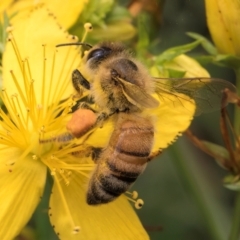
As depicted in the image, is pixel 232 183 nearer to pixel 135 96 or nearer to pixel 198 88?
pixel 198 88

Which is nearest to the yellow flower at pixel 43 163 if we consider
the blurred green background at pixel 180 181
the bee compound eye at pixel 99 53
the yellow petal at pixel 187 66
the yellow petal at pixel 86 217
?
the yellow petal at pixel 86 217

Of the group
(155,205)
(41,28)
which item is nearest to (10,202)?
(41,28)

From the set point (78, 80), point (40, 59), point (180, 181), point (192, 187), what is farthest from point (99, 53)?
point (180, 181)

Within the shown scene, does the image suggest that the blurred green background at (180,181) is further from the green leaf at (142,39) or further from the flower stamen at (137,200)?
the flower stamen at (137,200)

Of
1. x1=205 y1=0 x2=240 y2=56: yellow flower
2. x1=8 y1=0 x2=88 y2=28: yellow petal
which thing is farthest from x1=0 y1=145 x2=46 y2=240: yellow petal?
x1=205 y1=0 x2=240 y2=56: yellow flower

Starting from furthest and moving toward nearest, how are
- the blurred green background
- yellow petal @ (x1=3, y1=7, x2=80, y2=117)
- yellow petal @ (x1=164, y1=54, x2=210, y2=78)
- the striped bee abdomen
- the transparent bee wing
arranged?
1. the blurred green background
2. yellow petal @ (x1=164, y1=54, x2=210, y2=78)
3. yellow petal @ (x1=3, y1=7, x2=80, y2=117)
4. the transparent bee wing
5. the striped bee abdomen

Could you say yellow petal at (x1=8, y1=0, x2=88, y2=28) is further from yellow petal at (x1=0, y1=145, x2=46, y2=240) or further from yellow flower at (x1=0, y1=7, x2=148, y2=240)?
yellow petal at (x1=0, y1=145, x2=46, y2=240)

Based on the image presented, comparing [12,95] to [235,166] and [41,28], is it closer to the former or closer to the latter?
[41,28]
